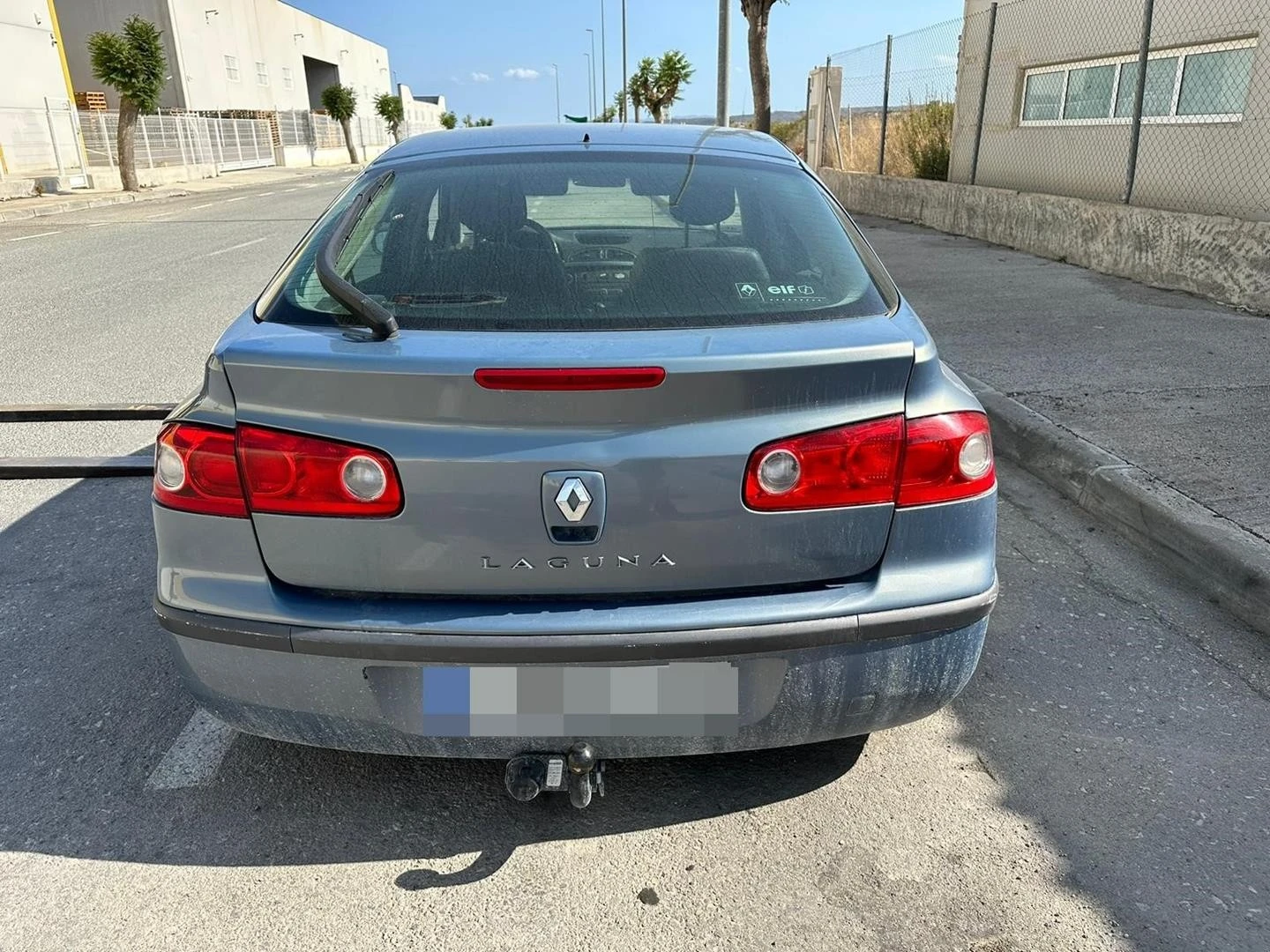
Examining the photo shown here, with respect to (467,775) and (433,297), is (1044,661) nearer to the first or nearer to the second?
(467,775)

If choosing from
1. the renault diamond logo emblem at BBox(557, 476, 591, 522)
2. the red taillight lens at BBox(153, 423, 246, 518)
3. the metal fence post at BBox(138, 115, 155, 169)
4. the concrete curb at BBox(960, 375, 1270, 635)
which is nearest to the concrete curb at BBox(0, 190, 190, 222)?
the metal fence post at BBox(138, 115, 155, 169)

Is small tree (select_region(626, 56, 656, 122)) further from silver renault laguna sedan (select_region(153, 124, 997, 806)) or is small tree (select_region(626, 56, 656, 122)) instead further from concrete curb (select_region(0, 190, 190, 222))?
silver renault laguna sedan (select_region(153, 124, 997, 806))

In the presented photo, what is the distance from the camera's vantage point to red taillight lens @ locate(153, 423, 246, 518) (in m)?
2.04

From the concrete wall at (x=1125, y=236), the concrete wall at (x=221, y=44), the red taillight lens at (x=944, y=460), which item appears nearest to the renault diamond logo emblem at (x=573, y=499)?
the red taillight lens at (x=944, y=460)

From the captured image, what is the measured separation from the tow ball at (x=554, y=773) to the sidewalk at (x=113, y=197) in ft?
41.1

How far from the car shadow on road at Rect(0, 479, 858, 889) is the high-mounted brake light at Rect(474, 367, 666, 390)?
112cm

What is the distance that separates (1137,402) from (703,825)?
4.04m

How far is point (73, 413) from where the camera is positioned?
18.2 ft

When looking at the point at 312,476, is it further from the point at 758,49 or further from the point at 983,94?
the point at 758,49

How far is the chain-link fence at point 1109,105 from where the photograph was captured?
887cm

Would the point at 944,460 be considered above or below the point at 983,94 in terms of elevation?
below

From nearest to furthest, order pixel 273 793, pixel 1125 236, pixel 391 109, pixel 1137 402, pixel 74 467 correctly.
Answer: pixel 273 793 < pixel 74 467 < pixel 1137 402 < pixel 1125 236 < pixel 391 109

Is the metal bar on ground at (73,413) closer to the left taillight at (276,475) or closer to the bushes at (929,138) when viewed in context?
the left taillight at (276,475)

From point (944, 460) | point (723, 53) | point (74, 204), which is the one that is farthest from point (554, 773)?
point (74, 204)
